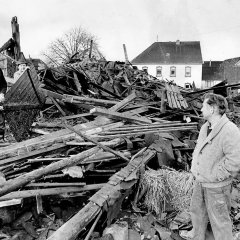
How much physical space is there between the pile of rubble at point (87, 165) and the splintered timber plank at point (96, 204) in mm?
12

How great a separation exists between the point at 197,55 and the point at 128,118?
42.5m

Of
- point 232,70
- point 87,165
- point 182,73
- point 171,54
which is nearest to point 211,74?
point 182,73

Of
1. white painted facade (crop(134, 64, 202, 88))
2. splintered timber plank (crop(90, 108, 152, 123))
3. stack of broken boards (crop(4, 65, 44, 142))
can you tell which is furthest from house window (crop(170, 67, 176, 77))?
splintered timber plank (crop(90, 108, 152, 123))

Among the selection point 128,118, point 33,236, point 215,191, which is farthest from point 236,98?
point 33,236

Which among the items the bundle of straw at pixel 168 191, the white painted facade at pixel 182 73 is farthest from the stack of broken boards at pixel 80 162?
the white painted facade at pixel 182 73

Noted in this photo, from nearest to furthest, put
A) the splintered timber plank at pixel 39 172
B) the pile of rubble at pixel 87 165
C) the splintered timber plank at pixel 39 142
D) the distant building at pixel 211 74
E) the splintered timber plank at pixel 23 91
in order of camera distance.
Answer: the splintered timber plank at pixel 39 172 → the pile of rubble at pixel 87 165 → the splintered timber plank at pixel 39 142 → the splintered timber plank at pixel 23 91 → the distant building at pixel 211 74

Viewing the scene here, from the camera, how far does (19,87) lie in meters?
6.62

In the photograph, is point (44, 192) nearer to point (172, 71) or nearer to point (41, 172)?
point (41, 172)

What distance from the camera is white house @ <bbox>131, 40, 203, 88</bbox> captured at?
45719 mm

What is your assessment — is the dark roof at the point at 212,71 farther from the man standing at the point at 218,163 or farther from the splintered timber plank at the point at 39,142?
the man standing at the point at 218,163

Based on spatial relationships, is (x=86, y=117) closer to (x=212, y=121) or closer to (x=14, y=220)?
(x=14, y=220)

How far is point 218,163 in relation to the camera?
313 cm

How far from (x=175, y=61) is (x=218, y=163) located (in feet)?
147

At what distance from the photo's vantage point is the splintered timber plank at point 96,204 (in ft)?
9.77
